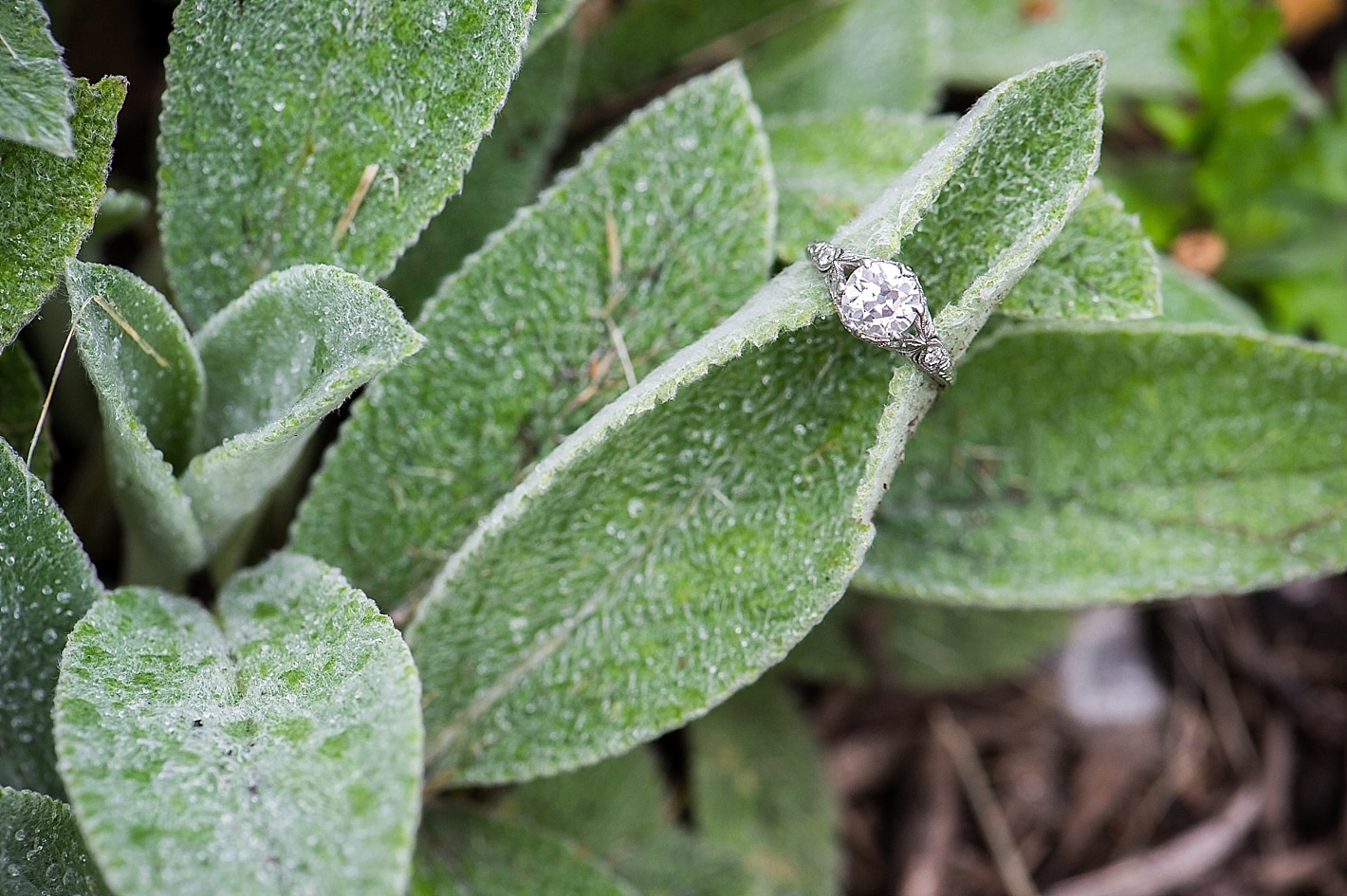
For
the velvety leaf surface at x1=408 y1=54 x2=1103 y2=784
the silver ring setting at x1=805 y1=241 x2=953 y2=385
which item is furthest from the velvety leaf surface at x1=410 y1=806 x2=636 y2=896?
the silver ring setting at x1=805 y1=241 x2=953 y2=385

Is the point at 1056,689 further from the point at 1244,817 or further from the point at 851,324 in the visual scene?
the point at 851,324

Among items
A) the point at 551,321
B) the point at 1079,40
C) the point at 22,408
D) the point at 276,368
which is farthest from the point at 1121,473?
the point at 22,408

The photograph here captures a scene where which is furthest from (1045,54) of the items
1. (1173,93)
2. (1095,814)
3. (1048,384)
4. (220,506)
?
(220,506)

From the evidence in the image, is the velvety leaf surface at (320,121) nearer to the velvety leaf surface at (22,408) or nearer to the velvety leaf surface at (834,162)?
the velvety leaf surface at (22,408)

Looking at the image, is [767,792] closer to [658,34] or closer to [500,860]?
[500,860]

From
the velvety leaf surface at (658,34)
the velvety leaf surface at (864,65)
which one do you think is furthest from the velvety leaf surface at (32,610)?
the velvety leaf surface at (864,65)
